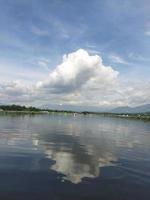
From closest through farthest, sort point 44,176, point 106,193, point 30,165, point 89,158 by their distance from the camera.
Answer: point 106,193 < point 44,176 < point 30,165 < point 89,158

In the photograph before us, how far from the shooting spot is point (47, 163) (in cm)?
3055

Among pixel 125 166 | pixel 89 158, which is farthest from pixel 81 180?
pixel 89 158

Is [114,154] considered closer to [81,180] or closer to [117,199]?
[81,180]

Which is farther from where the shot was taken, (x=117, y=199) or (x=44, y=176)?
(x=44, y=176)

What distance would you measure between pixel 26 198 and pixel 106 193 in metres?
6.21

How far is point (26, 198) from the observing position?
741 inches

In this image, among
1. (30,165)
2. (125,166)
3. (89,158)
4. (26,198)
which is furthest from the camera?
(89,158)

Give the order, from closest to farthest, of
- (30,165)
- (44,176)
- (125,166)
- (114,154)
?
(44,176)
(30,165)
(125,166)
(114,154)

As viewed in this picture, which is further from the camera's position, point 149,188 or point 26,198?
point 149,188

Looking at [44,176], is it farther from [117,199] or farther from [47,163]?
[117,199]

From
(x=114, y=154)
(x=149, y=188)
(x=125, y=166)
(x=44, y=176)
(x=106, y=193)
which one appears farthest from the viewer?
(x=114, y=154)

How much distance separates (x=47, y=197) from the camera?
1916 cm

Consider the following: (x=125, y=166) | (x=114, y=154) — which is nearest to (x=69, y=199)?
(x=125, y=166)

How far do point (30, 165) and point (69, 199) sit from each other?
35.6 feet
